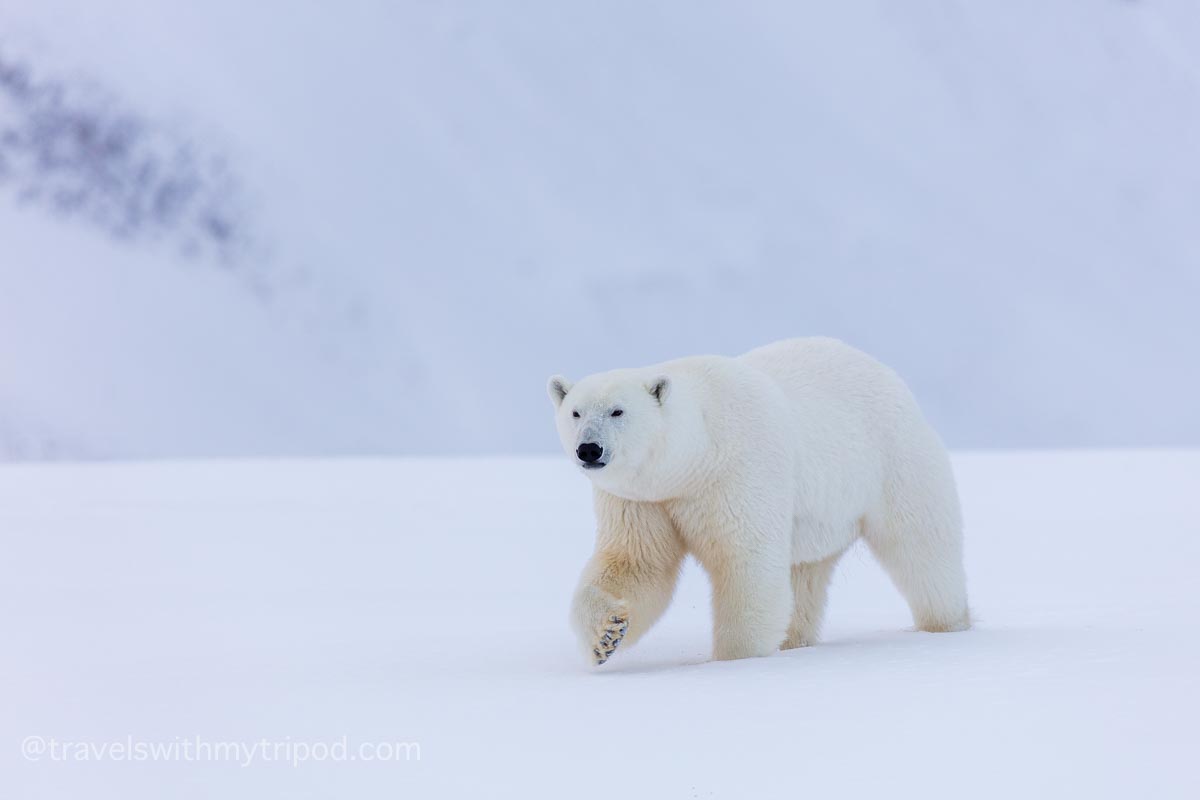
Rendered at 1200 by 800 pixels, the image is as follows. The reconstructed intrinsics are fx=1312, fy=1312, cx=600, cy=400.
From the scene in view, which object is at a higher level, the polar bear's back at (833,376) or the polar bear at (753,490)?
the polar bear's back at (833,376)

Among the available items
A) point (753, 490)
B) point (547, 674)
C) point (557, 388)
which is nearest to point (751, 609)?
point (753, 490)

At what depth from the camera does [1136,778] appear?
2.94 meters

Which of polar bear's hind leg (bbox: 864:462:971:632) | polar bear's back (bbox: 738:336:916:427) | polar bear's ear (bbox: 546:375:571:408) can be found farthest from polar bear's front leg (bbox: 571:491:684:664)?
polar bear's hind leg (bbox: 864:462:971:632)

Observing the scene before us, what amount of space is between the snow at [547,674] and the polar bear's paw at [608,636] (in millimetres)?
95

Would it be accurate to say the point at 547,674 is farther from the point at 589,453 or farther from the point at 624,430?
the point at 624,430

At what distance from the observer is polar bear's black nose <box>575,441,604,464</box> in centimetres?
467

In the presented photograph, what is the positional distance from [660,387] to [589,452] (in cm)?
45

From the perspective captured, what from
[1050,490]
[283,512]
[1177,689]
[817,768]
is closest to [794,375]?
[1177,689]

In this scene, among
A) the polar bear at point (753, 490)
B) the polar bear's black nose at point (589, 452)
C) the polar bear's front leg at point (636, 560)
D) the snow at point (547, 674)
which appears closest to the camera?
the snow at point (547, 674)

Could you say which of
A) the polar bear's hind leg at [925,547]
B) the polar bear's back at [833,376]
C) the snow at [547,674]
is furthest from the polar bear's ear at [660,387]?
the polar bear's hind leg at [925,547]

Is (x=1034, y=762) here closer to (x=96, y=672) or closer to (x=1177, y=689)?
(x=1177, y=689)

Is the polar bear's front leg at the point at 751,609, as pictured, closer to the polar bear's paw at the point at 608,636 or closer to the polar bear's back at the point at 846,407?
the polar bear's paw at the point at 608,636

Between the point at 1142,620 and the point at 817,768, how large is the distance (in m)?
2.89

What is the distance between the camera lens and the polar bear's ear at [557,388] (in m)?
5.07
